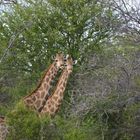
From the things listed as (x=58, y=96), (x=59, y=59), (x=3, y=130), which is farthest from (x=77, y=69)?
(x=3, y=130)

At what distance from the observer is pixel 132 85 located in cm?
1033

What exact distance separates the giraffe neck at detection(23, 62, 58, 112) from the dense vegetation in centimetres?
51

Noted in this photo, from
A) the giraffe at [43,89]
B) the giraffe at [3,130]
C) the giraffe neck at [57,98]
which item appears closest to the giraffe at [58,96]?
the giraffe neck at [57,98]

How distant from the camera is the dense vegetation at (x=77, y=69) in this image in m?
8.42

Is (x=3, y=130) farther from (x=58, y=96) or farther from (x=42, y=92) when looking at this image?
(x=58, y=96)

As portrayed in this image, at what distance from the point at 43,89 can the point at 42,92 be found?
0.07m

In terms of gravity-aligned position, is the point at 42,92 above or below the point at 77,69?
below

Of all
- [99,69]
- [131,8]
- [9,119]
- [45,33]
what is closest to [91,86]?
[99,69]

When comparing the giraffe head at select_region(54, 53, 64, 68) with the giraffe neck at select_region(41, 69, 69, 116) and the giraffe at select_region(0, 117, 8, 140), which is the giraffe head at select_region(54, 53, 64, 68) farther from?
the giraffe at select_region(0, 117, 8, 140)

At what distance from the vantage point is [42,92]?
422 inches

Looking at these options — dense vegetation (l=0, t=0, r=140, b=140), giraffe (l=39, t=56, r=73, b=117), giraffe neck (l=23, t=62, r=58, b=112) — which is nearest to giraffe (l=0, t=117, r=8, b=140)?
dense vegetation (l=0, t=0, r=140, b=140)

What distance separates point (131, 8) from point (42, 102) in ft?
7.90

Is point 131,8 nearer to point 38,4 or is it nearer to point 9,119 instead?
point 9,119

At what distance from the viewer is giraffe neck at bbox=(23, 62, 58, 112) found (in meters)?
10.4
